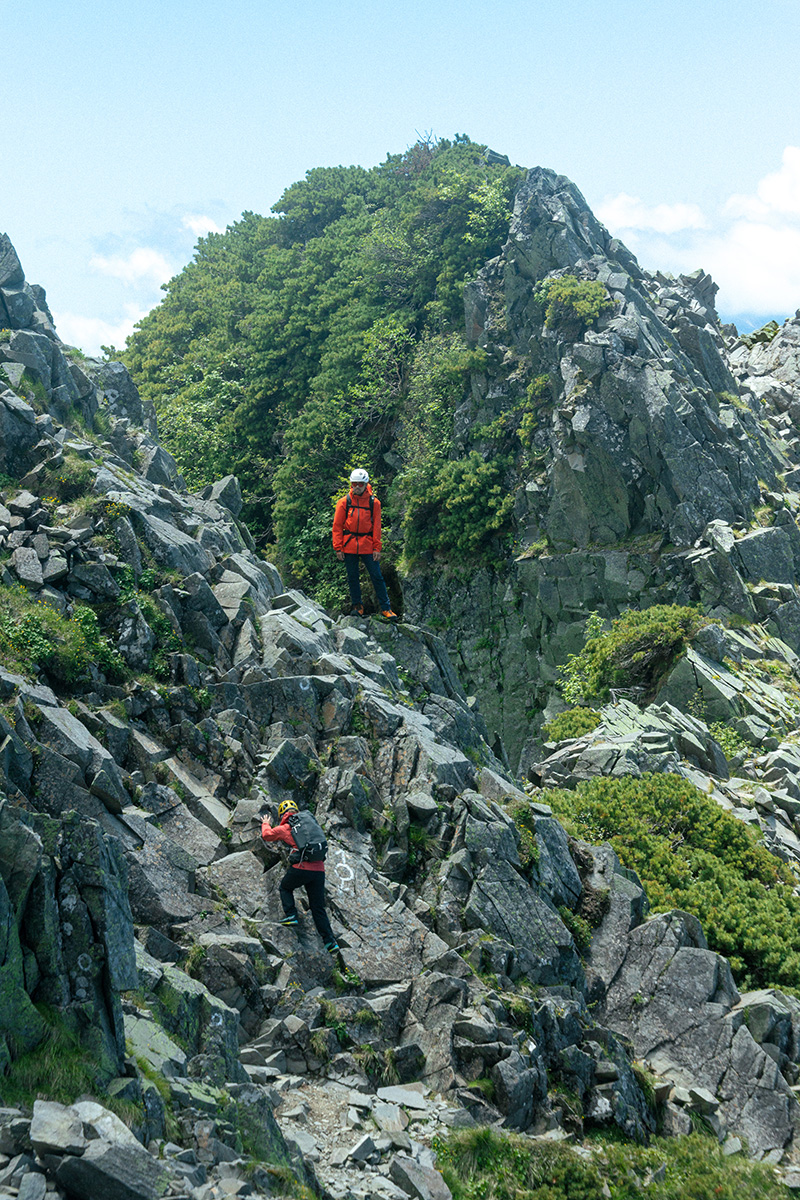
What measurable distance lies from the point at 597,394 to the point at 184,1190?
1340 inches

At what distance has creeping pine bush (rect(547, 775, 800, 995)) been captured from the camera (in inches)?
675

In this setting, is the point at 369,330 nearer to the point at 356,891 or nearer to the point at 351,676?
the point at 351,676

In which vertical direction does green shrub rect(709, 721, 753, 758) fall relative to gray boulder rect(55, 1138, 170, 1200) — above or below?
above

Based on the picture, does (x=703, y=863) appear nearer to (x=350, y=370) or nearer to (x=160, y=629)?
(x=160, y=629)

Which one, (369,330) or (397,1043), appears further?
(369,330)

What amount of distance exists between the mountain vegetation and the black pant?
2619 cm

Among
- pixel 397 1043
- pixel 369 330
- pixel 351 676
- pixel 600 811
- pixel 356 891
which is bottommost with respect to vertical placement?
pixel 397 1043

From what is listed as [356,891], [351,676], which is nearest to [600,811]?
[351,676]

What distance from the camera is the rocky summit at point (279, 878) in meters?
8.55

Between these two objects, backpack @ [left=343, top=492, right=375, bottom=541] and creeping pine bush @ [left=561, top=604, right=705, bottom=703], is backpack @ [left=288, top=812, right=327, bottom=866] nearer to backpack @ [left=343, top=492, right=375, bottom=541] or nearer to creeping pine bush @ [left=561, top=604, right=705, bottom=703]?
backpack @ [left=343, top=492, right=375, bottom=541]

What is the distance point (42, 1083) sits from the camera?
300 inches

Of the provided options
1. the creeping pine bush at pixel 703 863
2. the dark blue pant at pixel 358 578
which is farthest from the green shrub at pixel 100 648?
the creeping pine bush at pixel 703 863

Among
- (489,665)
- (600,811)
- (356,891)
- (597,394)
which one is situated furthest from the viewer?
(489,665)

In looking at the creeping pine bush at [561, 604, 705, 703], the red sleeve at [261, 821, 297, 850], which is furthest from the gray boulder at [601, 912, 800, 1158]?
the creeping pine bush at [561, 604, 705, 703]
